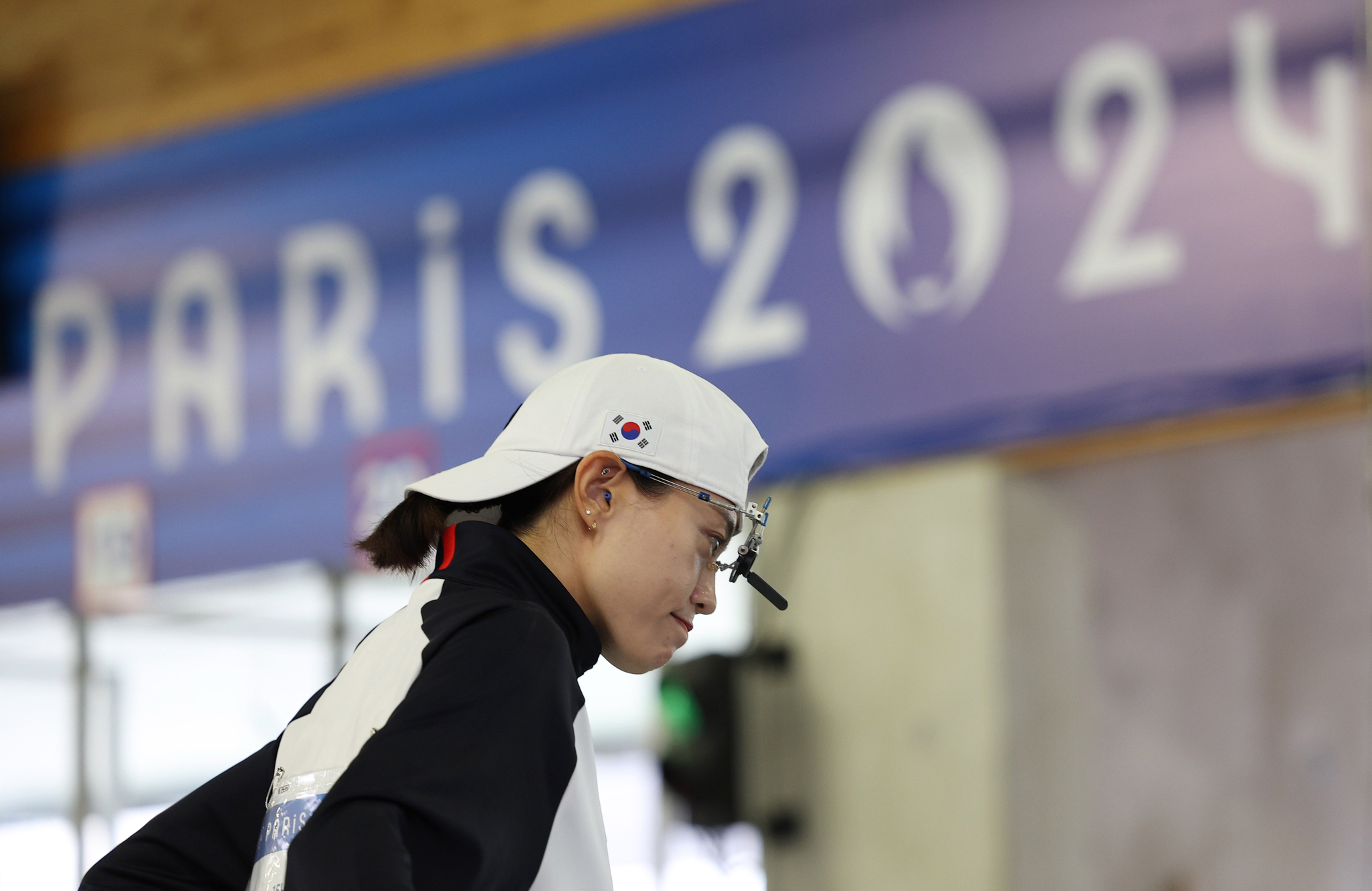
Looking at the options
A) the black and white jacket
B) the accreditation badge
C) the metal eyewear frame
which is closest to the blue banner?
the metal eyewear frame

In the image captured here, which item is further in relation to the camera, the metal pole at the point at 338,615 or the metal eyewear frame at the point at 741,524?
the metal pole at the point at 338,615

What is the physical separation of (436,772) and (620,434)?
1.21ft

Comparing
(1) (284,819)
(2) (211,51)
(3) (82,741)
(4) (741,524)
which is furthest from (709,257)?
(1) (284,819)

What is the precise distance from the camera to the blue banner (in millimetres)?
3461

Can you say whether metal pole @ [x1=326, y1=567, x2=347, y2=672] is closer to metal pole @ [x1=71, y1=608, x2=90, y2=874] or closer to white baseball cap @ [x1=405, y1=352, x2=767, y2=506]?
metal pole @ [x1=71, y1=608, x2=90, y2=874]

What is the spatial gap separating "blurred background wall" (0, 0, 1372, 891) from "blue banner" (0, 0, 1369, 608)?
14 mm

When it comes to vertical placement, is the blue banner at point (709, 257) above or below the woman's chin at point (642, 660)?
above

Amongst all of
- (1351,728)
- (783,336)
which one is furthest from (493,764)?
(1351,728)

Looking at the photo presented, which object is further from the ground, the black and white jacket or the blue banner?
the blue banner

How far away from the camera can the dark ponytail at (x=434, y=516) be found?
4.46 feet

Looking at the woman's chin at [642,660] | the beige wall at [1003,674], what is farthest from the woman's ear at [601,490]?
the beige wall at [1003,674]

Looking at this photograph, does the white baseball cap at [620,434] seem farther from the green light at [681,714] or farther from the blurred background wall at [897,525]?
the green light at [681,714]

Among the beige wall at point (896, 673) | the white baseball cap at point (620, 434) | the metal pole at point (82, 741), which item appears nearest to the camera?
the white baseball cap at point (620, 434)

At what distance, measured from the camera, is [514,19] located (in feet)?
15.2
